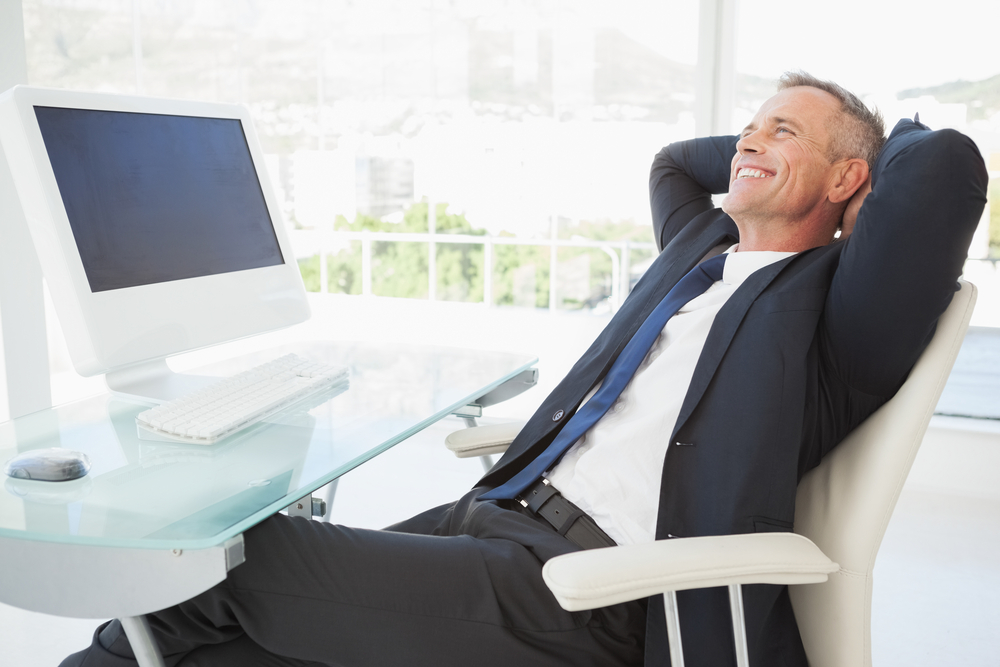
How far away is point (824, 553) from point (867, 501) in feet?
0.36

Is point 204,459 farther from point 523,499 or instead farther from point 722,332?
point 722,332

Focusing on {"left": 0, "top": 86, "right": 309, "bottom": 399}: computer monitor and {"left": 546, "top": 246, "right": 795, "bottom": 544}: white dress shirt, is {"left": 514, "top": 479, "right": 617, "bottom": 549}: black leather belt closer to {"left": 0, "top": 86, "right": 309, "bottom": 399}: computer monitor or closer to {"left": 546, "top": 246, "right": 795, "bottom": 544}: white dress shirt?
{"left": 546, "top": 246, "right": 795, "bottom": 544}: white dress shirt

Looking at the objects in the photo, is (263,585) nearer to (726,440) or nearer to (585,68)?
(726,440)

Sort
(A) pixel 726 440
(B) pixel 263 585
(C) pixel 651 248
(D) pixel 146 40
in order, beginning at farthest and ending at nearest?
(D) pixel 146 40 < (C) pixel 651 248 < (A) pixel 726 440 < (B) pixel 263 585

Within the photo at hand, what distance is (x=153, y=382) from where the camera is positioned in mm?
1709

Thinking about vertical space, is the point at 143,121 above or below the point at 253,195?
above

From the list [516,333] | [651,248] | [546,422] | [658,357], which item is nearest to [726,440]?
[658,357]

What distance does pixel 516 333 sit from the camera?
4840mm

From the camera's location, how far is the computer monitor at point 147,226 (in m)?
1.45

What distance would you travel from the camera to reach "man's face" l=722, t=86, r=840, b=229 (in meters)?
1.65

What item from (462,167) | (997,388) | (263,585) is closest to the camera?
(263,585)

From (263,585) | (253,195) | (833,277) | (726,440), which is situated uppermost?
(253,195)

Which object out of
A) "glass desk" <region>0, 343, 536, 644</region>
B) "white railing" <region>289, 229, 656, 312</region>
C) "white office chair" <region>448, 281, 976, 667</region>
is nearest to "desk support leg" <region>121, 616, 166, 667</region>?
"glass desk" <region>0, 343, 536, 644</region>

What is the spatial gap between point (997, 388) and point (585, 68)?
2520 millimetres
